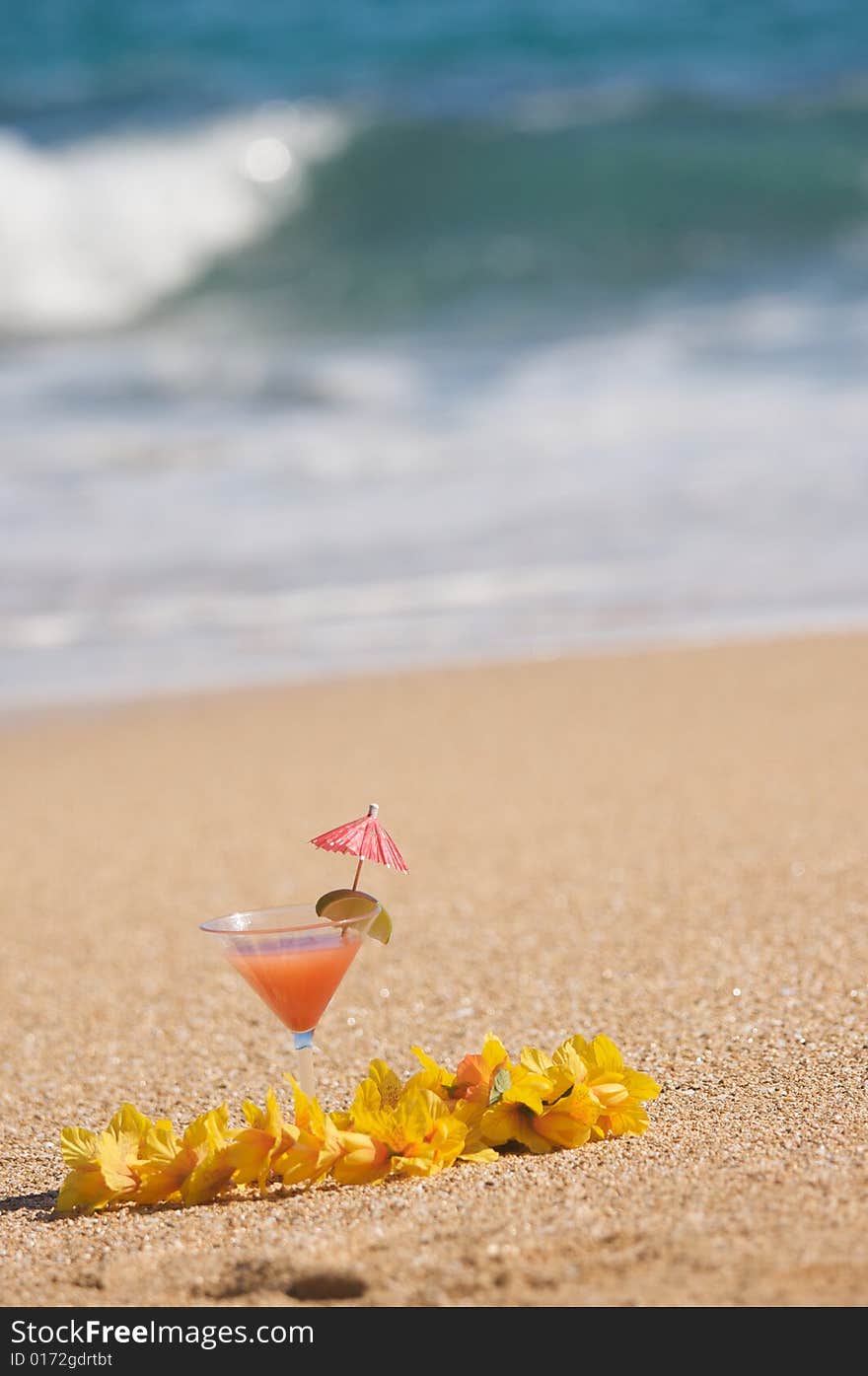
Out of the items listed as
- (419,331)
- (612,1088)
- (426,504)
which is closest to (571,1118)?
(612,1088)

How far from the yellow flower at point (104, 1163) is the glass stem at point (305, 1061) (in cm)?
19

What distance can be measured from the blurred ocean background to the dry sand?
2.70ft

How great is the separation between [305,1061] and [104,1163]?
250 mm

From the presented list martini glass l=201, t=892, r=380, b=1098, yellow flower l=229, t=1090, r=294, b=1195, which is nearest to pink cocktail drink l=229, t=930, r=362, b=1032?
martini glass l=201, t=892, r=380, b=1098

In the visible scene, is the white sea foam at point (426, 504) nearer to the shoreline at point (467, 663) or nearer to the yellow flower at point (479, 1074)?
the shoreline at point (467, 663)

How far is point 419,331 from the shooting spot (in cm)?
1247

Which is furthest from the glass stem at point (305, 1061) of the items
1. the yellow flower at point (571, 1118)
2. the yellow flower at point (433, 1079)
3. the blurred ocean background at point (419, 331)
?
the blurred ocean background at point (419, 331)

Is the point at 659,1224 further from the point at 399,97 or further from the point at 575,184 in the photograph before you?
the point at 399,97

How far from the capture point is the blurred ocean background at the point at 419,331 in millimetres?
6195

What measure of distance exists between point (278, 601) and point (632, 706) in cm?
201

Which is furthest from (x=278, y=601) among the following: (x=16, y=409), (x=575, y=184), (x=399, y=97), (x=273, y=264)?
(x=399, y=97)

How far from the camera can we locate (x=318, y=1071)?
94.7 inches

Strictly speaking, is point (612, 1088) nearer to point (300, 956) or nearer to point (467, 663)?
point (300, 956)

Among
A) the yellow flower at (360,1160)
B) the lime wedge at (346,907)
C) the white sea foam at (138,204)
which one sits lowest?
the yellow flower at (360,1160)
